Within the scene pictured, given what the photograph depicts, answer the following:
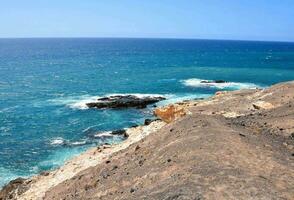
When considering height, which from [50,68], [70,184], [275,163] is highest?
[275,163]

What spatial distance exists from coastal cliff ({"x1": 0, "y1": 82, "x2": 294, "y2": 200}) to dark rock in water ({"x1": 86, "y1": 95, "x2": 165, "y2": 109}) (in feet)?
112

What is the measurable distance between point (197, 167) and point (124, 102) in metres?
51.9

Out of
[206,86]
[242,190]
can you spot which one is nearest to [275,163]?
[242,190]

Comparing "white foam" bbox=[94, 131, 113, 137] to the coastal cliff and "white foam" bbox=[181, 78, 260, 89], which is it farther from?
"white foam" bbox=[181, 78, 260, 89]

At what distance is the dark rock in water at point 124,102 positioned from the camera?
70625 mm

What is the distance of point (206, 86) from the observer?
3642 inches

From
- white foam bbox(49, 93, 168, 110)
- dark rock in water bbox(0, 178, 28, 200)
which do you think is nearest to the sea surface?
white foam bbox(49, 93, 168, 110)

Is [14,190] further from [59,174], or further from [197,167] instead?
[197,167]

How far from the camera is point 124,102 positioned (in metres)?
71.3

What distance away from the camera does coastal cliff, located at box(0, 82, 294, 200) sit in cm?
1786

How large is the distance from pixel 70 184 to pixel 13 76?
308 feet

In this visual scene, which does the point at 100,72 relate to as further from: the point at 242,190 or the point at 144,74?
the point at 242,190

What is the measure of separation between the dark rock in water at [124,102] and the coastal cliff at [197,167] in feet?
112

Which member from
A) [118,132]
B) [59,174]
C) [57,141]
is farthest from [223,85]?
[59,174]
